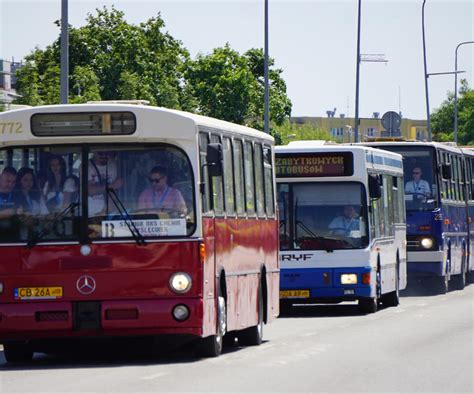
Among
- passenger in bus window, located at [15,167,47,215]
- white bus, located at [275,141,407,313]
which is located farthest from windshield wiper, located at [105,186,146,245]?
white bus, located at [275,141,407,313]

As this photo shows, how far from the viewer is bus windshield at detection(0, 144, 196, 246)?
1770 centimetres

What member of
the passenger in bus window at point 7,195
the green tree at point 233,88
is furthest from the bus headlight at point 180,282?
the green tree at point 233,88

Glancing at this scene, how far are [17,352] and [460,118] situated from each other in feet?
415

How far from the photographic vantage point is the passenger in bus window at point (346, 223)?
29.0m

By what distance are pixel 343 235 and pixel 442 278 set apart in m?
10.7

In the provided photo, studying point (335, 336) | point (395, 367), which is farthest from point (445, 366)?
point (335, 336)

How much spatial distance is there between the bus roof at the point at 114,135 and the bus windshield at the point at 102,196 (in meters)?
0.14

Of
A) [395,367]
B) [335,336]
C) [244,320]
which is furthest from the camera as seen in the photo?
[335,336]

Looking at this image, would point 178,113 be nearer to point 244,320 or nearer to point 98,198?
point 98,198

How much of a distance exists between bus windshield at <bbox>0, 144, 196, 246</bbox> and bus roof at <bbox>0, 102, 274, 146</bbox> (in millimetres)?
145

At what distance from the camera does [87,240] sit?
17.8 m

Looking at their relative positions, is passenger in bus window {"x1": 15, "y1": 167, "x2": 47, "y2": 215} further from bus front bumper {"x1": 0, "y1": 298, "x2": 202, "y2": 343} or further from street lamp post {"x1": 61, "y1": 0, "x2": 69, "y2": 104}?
street lamp post {"x1": 61, "y1": 0, "x2": 69, "y2": 104}

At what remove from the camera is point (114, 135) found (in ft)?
58.5

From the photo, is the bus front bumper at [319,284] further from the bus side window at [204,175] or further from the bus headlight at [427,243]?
the bus side window at [204,175]
